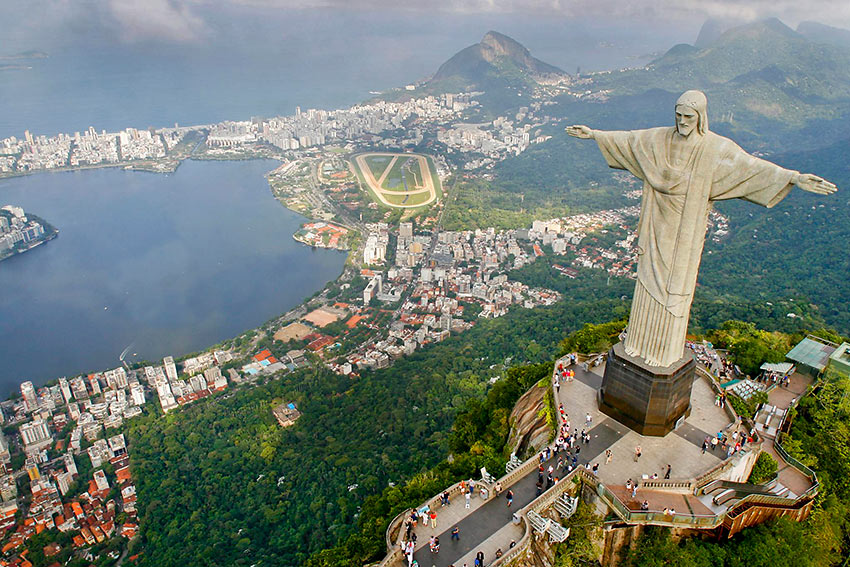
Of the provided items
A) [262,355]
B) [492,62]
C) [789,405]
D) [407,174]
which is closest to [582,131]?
[789,405]

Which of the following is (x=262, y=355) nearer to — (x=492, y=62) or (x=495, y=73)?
(x=495, y=73)

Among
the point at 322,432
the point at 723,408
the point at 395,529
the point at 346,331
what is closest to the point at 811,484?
the point at 723,408

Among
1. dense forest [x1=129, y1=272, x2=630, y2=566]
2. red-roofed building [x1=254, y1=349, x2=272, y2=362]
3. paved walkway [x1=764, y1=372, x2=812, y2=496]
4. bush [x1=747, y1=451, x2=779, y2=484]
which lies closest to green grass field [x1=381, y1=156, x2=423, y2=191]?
red-roofed building [x1=254, y1=349, x2=272, y2=362]

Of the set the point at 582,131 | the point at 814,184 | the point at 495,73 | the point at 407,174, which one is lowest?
the point at 407,174

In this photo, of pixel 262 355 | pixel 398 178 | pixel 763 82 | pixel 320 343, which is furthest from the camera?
pixel 763 82

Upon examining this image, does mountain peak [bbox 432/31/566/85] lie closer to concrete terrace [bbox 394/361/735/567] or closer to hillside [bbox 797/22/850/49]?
hillside [bbox 797/22/850/49]

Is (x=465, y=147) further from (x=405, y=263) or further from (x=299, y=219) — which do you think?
(x=405, y=263)
